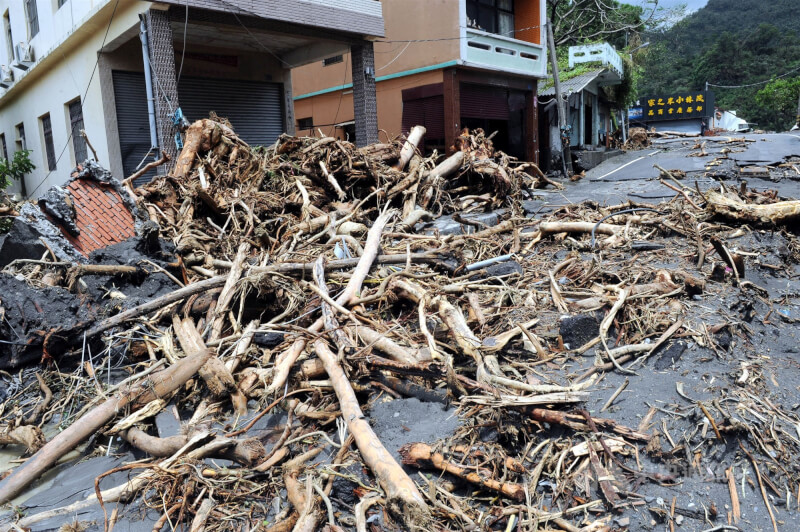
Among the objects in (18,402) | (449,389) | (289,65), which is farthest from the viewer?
(289,65)

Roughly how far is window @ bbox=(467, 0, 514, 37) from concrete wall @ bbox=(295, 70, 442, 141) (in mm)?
2333

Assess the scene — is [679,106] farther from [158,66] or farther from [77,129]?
[158,66]

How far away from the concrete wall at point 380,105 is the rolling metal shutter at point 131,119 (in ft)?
12.3

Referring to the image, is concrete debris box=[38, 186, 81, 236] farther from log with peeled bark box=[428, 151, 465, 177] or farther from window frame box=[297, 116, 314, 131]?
window frame box=[297, 116, 314, 131]

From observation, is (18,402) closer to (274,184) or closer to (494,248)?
(274,184)

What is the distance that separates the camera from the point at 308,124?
18.1m

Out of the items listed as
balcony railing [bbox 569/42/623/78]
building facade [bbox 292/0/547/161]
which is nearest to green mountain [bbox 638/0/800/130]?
balcony railing [bbox 569/42/623/78]

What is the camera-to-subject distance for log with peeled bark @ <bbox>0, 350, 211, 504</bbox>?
312 centimetres

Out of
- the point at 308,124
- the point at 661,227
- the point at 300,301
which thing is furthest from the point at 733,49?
the point at 300,301

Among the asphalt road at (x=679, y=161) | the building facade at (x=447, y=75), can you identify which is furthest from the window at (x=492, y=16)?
the asphalt road at (x=679, y=161)

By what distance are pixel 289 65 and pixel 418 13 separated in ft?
12.4

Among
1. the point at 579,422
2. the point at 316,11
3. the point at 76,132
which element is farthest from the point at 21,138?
the point at 579,422

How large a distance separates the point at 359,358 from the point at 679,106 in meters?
38.7

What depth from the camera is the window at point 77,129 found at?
37.6 feet
